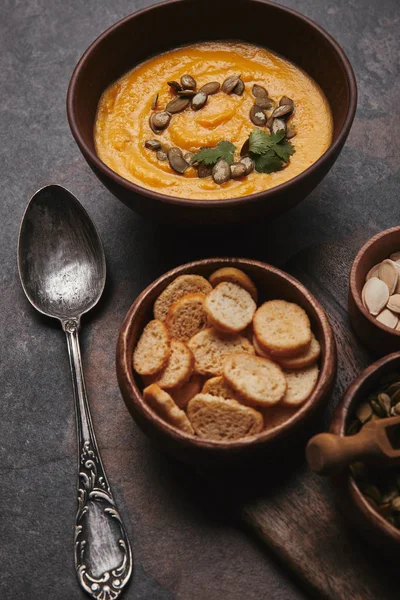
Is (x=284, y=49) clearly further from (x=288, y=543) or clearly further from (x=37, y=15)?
(x=288, y=543)

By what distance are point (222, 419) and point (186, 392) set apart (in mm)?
201

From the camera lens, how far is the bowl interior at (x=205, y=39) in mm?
3115

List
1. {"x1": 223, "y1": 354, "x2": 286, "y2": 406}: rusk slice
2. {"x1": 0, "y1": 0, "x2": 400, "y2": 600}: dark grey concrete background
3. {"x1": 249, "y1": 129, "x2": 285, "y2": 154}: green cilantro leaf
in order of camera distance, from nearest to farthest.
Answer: {"x1": 223, "y1": 354, "x2": 286, "y2": 406}: rusk slice
{"x1": 0, "y1": 0, "x2": 400, "y2": 600}: dark grey concrete background
{"x1": 249, "y1": 129, "x2": 285, "y2": 154}: green cilantro leaf

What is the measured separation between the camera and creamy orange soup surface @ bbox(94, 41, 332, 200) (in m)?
2.98

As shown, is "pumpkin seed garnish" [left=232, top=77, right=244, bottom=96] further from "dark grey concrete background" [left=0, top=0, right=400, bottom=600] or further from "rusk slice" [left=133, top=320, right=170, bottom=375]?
"rusk slice" [left=133, top=320, right=170, bottom=375]

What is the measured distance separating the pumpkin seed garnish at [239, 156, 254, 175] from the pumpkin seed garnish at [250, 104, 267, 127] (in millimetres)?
187

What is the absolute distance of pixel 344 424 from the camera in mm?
2451

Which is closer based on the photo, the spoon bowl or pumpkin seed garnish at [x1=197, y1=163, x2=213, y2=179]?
pumpkin seed garnish at [x1=197, y1=163, x2=213, y2=179]

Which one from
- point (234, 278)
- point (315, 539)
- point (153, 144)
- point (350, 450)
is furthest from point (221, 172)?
point (315, 539)

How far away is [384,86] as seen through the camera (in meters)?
3.72

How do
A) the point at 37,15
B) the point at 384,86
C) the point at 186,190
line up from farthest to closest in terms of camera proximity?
the point at 37,15 → the point at 384,86 → the point at 186,190

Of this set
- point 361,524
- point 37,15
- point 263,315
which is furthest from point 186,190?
point 37,15

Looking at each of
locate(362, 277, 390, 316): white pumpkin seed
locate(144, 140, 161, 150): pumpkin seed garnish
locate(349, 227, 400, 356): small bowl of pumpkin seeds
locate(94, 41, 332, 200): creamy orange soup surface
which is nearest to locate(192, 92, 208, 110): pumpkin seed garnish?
locate(94, 41, 332, 200): creamy orange soup surface

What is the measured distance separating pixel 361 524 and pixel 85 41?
272 cm
